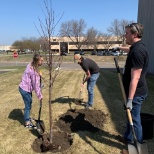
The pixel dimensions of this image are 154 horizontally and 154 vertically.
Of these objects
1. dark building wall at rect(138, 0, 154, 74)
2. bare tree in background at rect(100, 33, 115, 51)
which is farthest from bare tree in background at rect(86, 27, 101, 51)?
dark building wall at rect(138, 0, 154, 74)

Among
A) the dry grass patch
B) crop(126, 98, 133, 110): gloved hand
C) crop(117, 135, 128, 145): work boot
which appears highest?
crop(126, 98, 133, 110): gloved hand

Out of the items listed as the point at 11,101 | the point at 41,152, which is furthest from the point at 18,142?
the point at 11,101

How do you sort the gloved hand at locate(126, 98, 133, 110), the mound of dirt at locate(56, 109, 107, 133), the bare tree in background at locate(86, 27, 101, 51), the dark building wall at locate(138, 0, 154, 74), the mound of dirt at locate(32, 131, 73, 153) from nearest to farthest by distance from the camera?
1. the gloved hand at locate(126, 98, 133, 110)
2. the mound of dirt at locate(32, 131, 73, 153)
3. the mound of dirt at locate(56, 109, 107, 133)
4. the dark building wall at locate(138, 0, 154, 74)
5. the bare tree in background at locate(86, 27, 101, 51)

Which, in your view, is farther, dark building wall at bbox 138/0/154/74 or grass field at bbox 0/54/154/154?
dark building wall at bbox 138/0/154/74

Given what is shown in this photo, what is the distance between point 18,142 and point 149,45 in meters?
15.6

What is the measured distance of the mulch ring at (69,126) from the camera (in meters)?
5.46

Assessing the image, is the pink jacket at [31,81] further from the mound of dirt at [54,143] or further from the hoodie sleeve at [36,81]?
the mound of dirt at [54,143]

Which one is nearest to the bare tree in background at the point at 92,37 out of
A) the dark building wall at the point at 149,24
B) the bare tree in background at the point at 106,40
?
the bare tree in background at the point at 106,40

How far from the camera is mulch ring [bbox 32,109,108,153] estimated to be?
546 cm

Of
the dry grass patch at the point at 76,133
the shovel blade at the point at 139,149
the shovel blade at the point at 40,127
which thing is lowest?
the dry grass patch at the point at 76,133

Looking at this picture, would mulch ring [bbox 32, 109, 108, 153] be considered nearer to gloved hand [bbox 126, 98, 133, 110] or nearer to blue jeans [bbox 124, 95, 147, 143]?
blue jeans [bbox 124, 95, 147, 143]

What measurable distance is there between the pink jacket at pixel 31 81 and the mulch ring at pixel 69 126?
0.95 m

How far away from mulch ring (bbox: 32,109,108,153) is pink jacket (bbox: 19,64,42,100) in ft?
3.11

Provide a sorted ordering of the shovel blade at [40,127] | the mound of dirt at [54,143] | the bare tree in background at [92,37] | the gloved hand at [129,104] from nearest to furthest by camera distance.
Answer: the gloved hand at [129,104]
the mound of dirt at [54,143]
the shovel blade at [40,127]
the bare tree in background at [92,37]
